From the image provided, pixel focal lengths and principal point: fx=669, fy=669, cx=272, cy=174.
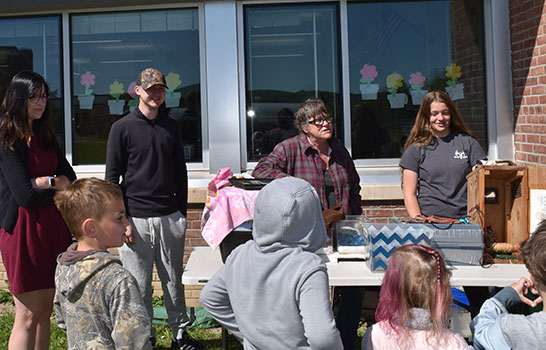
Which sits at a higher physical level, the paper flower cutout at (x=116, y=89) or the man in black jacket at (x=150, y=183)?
the paper flower cutout at (x=116, y=89)

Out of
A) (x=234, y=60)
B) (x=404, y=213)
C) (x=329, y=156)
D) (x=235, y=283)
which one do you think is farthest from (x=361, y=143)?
(x=235, y=283)

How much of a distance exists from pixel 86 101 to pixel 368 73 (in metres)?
2.71

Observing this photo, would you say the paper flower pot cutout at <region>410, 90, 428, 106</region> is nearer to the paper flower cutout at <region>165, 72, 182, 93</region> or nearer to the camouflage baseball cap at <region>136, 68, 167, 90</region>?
the paper flower cutout at <region>165, 72, 182, 93</region>

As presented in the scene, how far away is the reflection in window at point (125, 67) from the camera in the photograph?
636cm

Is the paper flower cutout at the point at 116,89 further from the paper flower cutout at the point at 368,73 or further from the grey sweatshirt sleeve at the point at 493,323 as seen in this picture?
the grey sweatshirt sleeve at the point at 493,323

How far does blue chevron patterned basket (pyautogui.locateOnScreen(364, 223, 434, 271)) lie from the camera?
347cm

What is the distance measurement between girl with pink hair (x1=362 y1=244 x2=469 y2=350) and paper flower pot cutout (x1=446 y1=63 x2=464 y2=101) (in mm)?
4039

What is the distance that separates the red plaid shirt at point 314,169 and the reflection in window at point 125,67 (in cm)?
205

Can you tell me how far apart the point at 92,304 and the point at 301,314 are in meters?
0.79

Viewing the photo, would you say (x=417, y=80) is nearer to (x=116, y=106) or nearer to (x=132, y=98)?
(x=132, y=98)

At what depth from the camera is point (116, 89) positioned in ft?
21.0

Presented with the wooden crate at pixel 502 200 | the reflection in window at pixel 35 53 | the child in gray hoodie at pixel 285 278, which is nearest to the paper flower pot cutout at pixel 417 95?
the wooden crate at pixel 502 200

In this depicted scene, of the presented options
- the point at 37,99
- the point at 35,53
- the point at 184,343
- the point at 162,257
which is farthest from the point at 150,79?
the point at 35,53

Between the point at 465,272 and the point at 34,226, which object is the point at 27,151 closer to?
the point at 34,226
